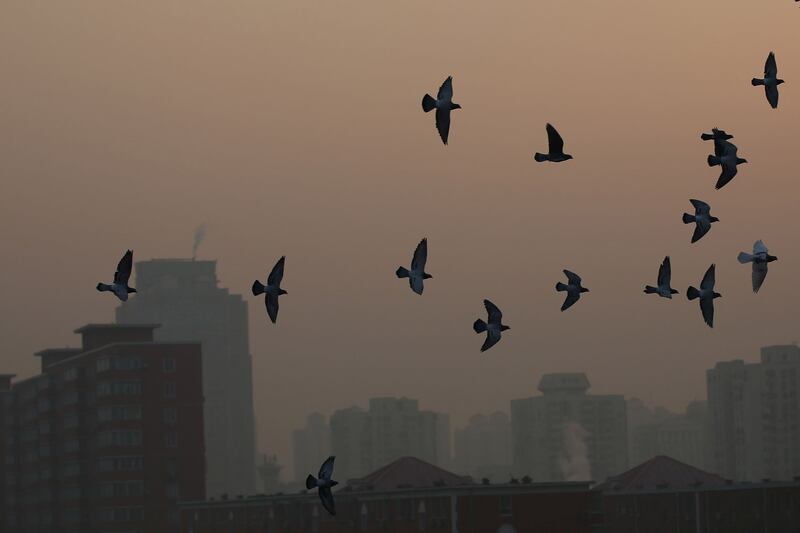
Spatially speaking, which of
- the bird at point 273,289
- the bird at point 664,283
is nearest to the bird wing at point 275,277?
the bird at point 273,289

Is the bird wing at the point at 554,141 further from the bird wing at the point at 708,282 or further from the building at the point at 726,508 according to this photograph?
the building at the point at 726,508

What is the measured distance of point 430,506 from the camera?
522 ft

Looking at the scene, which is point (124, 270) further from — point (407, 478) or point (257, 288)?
point (407, 478)

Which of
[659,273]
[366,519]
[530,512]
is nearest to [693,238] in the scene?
[659,273]

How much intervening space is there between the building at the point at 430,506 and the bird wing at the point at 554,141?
384 ft

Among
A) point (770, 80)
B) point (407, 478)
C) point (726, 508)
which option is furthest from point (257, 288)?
point (726, 508)

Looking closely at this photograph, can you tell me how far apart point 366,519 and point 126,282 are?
418 feet

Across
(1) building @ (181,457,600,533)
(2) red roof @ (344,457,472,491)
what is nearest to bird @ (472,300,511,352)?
(1) building @ (181,457,600,533)

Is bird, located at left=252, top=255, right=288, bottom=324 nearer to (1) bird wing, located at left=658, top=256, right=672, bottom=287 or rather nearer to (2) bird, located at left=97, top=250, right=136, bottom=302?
(2) bird, located at left=97, top=250, right=136, bottom=302

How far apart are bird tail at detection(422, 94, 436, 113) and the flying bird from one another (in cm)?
383

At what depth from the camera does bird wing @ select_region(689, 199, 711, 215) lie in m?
42.5

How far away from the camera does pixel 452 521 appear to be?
15712 cm

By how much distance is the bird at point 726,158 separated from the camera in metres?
40.3

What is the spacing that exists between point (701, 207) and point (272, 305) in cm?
1035
